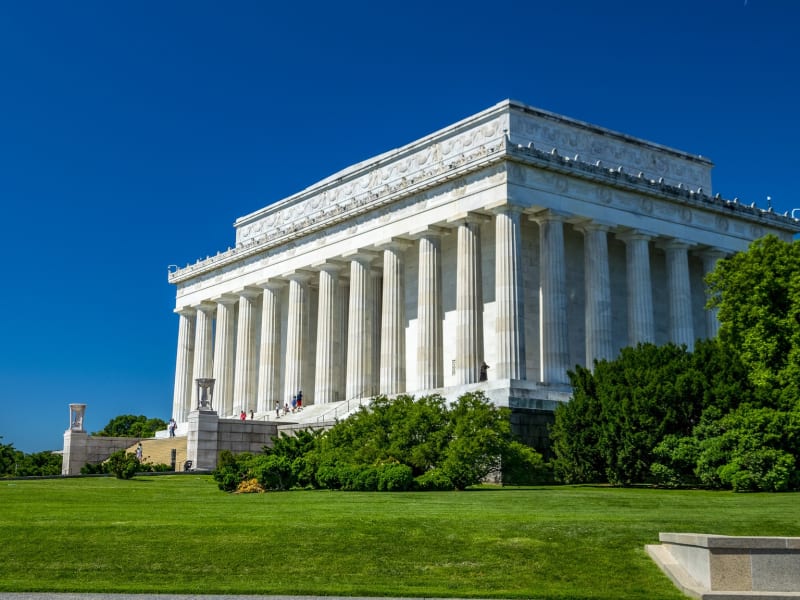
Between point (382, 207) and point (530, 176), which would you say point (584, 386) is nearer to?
point (530, 176)

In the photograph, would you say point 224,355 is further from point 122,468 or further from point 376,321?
point 122,468

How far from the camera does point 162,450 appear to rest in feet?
242

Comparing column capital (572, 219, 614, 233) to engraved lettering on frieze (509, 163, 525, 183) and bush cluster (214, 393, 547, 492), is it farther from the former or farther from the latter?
bush cluster (214, 393, 547, 492)

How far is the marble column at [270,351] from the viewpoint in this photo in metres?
87.3

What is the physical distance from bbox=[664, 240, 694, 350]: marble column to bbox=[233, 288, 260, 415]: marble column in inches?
1474

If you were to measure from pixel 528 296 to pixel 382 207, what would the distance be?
1291 cm

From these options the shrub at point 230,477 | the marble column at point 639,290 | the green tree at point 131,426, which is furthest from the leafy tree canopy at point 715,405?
the green tree at point 131,426

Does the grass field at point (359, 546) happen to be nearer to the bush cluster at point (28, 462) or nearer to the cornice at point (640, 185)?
the cornice at point (640, 185)

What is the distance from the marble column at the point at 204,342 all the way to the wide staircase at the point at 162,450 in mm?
22172

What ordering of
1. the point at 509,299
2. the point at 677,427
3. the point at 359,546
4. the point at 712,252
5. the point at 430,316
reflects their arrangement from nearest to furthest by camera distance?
the point at 359,546
the point at 677,427
the point at 509,299
the point at 430,316
the point at 712,252

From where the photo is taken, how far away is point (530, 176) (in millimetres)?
65875

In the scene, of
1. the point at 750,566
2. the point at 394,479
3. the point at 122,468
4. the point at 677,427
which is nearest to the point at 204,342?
the point at 122,468

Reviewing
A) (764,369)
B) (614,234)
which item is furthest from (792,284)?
(614,234)

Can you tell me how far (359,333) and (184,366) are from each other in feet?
103
